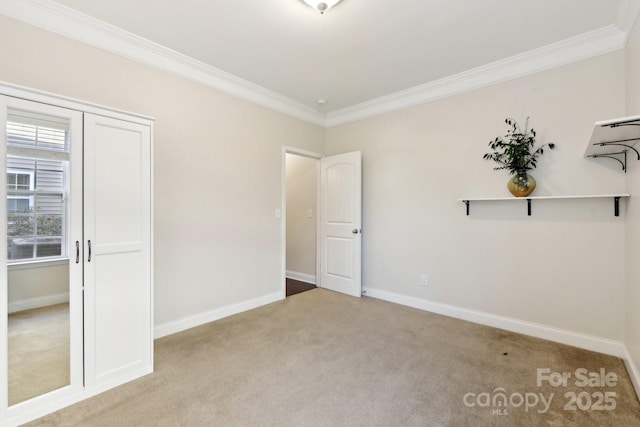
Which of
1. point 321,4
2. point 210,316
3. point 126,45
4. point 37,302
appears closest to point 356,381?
point 210,316

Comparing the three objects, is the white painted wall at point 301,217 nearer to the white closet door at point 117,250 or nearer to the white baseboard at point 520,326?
the white baseboard at point 520,326

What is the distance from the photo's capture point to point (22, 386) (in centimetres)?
170

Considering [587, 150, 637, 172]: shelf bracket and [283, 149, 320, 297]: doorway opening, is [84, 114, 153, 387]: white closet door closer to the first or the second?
[283, 149, 320, 297]: doorway opening

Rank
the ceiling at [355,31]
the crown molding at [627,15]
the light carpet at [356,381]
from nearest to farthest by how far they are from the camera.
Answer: the light carpet at [356,381] < the crown molding at [627,15] < the ceiling at [355,31]

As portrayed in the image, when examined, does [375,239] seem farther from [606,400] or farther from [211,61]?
[211,61]

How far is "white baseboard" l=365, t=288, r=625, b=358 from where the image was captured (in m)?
2.46

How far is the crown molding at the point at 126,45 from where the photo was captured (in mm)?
2094

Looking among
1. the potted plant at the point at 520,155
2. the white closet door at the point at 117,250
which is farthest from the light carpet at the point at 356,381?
the potted plant at the point at 520,155

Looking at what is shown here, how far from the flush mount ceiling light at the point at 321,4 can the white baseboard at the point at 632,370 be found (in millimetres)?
3261

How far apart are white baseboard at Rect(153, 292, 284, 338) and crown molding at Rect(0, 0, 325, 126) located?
Result: 2.44 metres

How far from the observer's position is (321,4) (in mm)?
2084

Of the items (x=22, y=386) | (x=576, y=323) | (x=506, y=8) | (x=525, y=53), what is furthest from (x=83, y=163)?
(x=576, y=323)

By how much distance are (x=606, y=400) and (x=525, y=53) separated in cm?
285

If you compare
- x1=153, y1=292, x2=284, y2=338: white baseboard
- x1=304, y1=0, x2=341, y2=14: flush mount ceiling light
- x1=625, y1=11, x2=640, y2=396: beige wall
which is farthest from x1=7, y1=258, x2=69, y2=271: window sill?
x1=625, y1=11, x2=640, y2=396: beige wall
